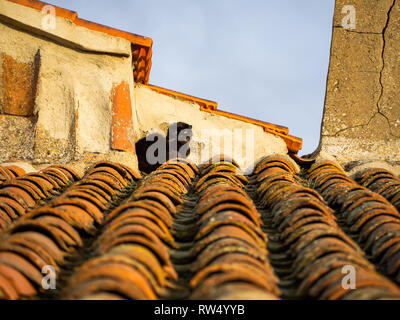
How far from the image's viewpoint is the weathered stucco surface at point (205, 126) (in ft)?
20.6

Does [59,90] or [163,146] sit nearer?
[59,90]

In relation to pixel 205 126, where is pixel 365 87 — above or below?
above

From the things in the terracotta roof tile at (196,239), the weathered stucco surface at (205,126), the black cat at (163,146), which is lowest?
the terracotta roof tile at (196,239)

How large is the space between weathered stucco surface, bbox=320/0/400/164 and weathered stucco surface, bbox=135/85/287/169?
0.82 m

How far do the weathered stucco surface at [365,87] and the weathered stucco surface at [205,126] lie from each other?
823mm

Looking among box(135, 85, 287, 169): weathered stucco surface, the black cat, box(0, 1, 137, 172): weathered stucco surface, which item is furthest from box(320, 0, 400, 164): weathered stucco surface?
box(0, 1, 137, 172): weathered stucco surface

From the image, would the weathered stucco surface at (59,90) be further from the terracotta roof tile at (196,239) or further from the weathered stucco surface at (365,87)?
the weathered stucco surface at (365,87)

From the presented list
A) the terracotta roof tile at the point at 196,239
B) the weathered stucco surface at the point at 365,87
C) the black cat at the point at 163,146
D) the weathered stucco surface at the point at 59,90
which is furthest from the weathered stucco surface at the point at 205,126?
the terracotta roof tile at the point at 196,239

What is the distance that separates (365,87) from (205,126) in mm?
1879

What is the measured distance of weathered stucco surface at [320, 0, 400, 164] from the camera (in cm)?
575

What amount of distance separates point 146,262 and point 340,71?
446 centimetres

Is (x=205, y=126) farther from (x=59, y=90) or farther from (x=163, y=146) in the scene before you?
(x=59, y=90)

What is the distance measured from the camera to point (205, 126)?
639cm

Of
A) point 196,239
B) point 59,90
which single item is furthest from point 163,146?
point 196,239
